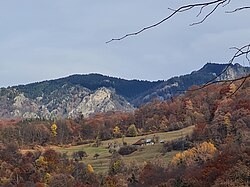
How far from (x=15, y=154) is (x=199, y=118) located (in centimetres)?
4365

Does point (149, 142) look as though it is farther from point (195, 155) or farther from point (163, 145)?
point (195, 155)

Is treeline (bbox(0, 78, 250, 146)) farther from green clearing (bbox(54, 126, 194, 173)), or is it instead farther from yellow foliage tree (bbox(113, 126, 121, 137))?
green clearing (bbox(54, 126, 194, 173))

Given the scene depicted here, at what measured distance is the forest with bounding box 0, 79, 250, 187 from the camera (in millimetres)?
46812

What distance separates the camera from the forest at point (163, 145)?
154 ft

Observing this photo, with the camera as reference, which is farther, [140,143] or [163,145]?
[140,143]

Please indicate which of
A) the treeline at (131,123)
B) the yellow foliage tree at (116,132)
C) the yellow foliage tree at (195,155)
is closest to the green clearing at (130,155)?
the yellow foliage tree at (116,132)

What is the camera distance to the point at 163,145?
323ft

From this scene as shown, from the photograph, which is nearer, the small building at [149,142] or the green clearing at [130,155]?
the green clearing at [130,155]

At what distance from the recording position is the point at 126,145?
350 ft

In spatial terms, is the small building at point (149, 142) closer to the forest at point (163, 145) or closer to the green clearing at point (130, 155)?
the green clearing at point (130, 155)

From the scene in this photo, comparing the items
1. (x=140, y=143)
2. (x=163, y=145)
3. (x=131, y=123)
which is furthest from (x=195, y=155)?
(x=131, y=123)

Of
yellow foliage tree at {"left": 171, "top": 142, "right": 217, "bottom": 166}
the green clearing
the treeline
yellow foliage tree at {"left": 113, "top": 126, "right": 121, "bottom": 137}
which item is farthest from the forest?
the green clearing

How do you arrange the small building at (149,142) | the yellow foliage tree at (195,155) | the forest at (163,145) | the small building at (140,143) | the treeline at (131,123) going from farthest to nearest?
the treeline at (131,123) < the small building at (140,143) < the small building at (149,142) < the yellow foliage tree at (195,155) < the forest at (163,145)

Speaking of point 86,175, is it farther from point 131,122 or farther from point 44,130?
point 131,122
